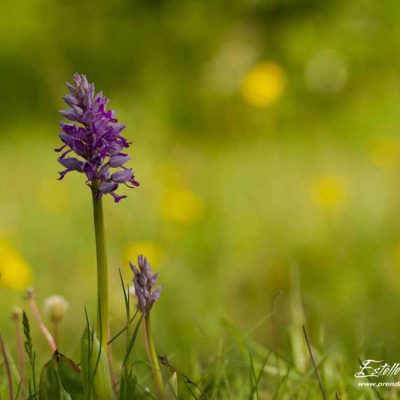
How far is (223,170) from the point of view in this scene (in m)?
4.54

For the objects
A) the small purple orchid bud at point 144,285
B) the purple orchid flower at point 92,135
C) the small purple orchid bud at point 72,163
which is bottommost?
the small purple orchid bud at point 144,285

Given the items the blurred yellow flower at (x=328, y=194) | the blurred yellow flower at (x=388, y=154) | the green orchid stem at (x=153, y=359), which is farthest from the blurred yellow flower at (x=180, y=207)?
the green orchid stem at (x=153, y=359)

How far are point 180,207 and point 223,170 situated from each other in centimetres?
131

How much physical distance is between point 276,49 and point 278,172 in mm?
2100

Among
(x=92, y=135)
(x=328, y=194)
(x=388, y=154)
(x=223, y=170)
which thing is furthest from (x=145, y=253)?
(x=92, y=135)

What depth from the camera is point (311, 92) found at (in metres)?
5.94

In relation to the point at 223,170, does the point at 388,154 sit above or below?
above

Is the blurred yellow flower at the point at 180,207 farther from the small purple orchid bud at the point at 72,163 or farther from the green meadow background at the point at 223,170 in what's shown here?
the small purple orchid bud at the point at 72,163

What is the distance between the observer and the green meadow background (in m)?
2.73

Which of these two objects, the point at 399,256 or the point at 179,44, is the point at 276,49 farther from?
the point at 399,256

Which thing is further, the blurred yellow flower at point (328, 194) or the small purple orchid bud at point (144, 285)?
the blurred yellow flower at point (328, 194)

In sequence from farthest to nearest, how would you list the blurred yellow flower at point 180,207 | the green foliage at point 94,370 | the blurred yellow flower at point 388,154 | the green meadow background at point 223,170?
1. the blurred yellow flower at point 388,154
2. the blurred yellow flower at point 180,207
3. the green meadow background at point 223,170
4. the green foliage at point 94,370

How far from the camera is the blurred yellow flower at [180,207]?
327cm

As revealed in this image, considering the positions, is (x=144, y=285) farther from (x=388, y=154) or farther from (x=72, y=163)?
(x=388, y=154)
